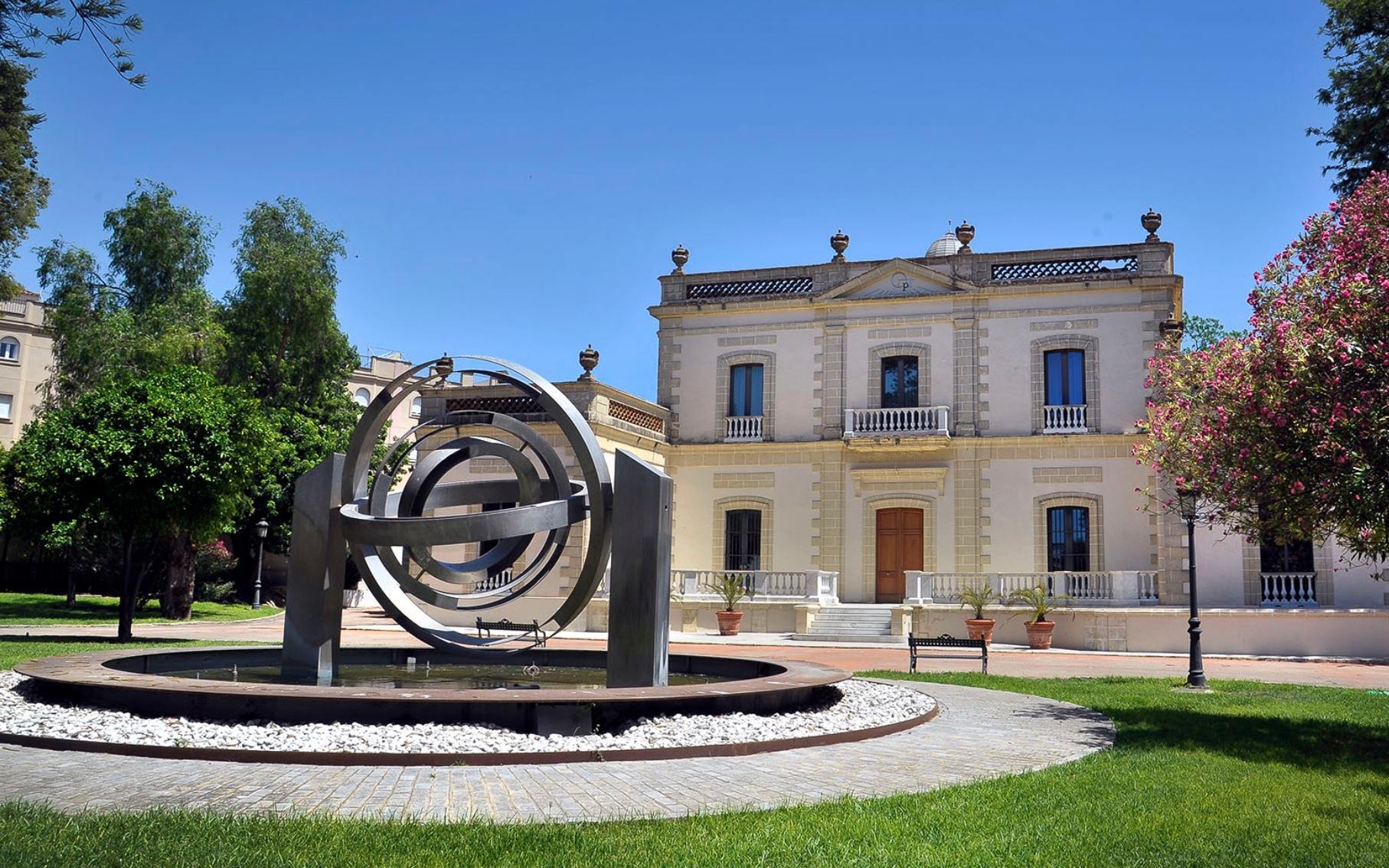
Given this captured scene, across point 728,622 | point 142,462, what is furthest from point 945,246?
point 142,462

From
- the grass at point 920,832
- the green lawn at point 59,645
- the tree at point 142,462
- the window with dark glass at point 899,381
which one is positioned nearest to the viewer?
the grass at point 920,832

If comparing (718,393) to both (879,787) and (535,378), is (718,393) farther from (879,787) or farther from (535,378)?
(879,787)

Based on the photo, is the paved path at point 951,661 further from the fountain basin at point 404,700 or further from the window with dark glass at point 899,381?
the fountain basin at point 404,700

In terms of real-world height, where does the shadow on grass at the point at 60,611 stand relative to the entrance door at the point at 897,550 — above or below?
below

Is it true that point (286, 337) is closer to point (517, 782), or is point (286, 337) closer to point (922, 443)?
point (922, 443)

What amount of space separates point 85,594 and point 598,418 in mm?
23170

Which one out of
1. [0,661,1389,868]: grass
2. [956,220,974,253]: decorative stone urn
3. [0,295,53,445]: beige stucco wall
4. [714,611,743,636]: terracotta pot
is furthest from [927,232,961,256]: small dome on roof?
[0,295,53,445]: beige stucco wall

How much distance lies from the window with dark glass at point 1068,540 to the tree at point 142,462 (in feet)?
61.3

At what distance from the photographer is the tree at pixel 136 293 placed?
105 ft

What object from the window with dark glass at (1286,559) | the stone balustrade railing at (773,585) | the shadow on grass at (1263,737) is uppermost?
the window with dark glass at (1286,559)

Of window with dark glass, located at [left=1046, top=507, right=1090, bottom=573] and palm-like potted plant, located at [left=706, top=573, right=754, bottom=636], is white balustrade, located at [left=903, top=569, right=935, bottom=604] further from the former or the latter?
palm-like potted plant, located at [left=706, top=573, right=754, bottom=636]

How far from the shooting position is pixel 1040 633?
2434cm

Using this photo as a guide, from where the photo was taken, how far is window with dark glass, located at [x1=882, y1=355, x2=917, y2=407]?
3000 cm

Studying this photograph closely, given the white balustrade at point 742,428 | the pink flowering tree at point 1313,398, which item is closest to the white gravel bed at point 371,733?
the pink flowering tree at point 1313,398
